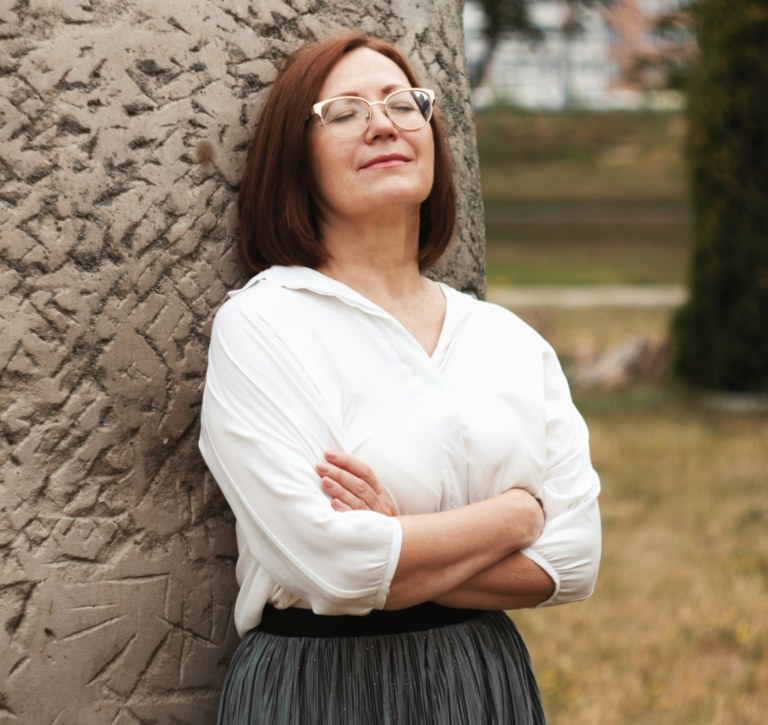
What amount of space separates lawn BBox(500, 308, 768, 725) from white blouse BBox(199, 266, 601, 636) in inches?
66.0

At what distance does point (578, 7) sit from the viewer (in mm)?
16844

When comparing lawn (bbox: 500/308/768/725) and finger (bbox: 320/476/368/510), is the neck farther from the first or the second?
lawn (bbox: 500/308/768/725)

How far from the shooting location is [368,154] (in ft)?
5.68

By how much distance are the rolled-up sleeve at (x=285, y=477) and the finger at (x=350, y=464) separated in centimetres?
2

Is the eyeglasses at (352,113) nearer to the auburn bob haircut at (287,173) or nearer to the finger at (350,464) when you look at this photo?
the auburn bob haircut at (287,173)

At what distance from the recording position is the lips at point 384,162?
173 cm

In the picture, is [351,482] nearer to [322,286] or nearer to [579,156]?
[322,286]

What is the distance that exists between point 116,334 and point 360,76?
69cm

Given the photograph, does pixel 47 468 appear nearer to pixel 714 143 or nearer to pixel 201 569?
pixel 201 569

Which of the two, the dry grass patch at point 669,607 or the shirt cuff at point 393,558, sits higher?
the shirt cuff at point 393,558

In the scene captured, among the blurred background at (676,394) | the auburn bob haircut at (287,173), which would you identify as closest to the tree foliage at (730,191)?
the blurred background at (676,394)

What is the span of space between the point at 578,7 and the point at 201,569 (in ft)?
55.7

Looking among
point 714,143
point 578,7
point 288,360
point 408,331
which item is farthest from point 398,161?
point 578,7

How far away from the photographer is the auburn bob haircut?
1754 millimetres
